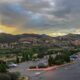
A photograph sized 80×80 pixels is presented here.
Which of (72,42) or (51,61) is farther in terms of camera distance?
(72,42)

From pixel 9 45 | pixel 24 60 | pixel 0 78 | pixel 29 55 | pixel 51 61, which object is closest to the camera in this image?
pixel 0 78

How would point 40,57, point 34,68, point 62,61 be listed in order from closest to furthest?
point 34,68, point 62,61, point 40,57

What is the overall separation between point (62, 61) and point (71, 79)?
2936cm

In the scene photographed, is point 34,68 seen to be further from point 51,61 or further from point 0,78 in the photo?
point 0,78

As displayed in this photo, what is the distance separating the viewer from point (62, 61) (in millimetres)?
75500

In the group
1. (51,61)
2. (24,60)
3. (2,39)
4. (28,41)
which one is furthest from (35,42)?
(51,61)

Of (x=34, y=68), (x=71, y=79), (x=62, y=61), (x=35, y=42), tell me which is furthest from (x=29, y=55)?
(x=35, y=42)

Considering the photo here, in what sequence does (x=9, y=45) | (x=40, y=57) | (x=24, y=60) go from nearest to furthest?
(x=24, y=60), (x=40, y=57), (x=9, y=45)

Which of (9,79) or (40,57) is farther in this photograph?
(40,57)

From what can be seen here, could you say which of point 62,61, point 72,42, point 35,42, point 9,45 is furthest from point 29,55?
point 72,42

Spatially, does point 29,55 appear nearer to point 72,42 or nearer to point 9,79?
point 9,79

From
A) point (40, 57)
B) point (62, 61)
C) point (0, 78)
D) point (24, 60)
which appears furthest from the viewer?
point (40, 57)

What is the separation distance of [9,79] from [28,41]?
493 feet

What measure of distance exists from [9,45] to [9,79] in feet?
388
